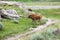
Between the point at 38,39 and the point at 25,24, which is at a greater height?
the point at 38,39

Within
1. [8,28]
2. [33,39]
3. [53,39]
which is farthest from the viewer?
[8,28]

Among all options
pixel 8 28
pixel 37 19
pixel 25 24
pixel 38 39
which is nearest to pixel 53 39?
pixel 38 39

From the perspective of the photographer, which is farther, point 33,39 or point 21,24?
point 21,24

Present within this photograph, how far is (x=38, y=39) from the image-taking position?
17266 millimetres

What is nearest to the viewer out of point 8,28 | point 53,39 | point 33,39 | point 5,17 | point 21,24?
point 33,39

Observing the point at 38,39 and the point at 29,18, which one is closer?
the point at 38,39

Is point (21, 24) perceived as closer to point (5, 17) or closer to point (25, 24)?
point (25, 24)

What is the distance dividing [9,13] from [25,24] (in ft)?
11.8

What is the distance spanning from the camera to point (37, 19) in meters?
27.5

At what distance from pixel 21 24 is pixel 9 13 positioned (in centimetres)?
355

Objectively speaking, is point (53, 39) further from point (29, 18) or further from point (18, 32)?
point (29, 18)

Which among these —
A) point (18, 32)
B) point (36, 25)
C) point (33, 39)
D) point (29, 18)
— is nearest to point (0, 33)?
point (18, 32)

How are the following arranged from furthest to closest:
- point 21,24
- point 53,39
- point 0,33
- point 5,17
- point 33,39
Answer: point 5,17 < point 21,24 < point 0,33 < point 53,39 < point 33,39

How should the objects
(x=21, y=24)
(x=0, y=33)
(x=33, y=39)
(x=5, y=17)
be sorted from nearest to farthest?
(x=33, y=39)
(x=0, y=33)
(x=21, y=24)
(x=5, y=17)
